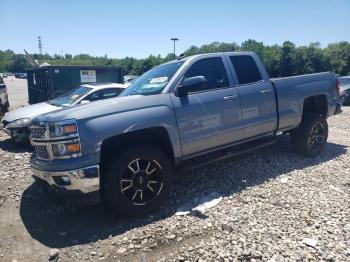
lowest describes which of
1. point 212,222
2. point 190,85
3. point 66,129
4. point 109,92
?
point 212,222

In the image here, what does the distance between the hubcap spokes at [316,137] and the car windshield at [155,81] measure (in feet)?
10.0

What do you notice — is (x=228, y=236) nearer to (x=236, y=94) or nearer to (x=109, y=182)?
(x=109, y=182)

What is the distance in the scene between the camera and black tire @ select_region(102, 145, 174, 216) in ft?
12.7

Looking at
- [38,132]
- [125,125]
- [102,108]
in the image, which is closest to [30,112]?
[38,132]

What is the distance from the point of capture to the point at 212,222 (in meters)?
3.91

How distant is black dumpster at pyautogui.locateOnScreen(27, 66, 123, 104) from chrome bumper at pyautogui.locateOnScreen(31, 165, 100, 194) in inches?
285

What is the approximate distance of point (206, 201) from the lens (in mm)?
4492

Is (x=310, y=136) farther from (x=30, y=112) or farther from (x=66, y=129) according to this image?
(x=30, y=112)

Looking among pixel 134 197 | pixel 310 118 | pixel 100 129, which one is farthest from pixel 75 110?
pixel 310 118

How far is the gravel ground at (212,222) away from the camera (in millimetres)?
3346

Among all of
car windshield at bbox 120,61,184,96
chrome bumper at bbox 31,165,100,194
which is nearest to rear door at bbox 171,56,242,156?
car windshield at bbox 120,61,184,96

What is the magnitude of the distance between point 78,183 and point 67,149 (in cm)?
41

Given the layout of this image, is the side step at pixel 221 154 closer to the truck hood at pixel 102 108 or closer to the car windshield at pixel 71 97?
the truck hood at pixel 102 108

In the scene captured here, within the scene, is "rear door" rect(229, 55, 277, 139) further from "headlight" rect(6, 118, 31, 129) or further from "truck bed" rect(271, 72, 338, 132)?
"headlight" rect(6, 118, 31, 129)
